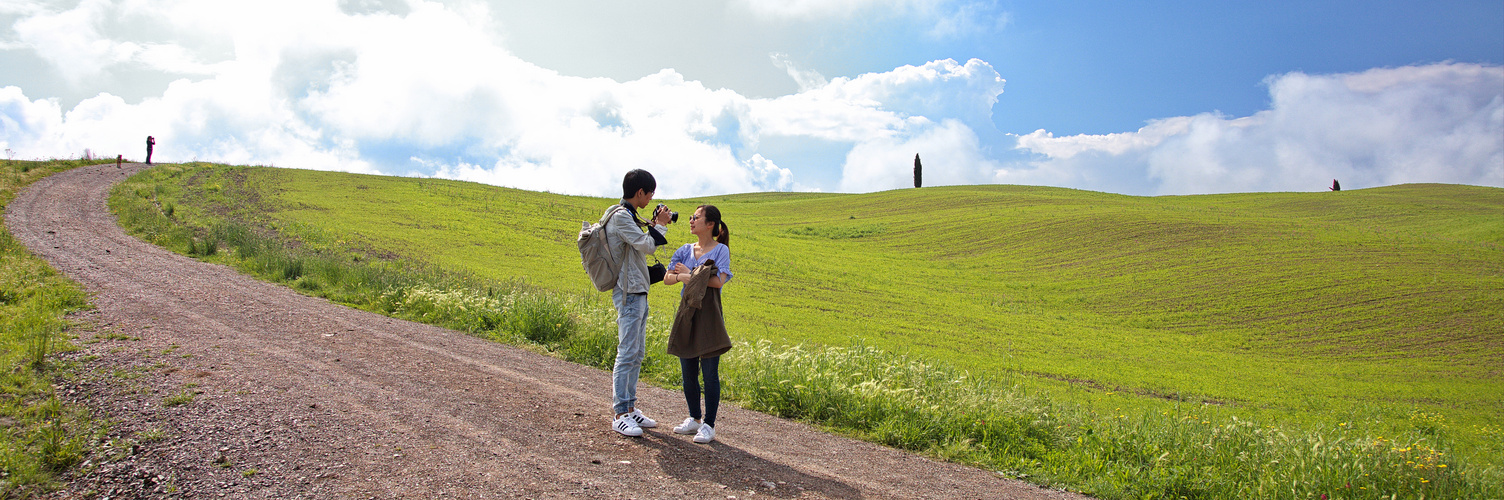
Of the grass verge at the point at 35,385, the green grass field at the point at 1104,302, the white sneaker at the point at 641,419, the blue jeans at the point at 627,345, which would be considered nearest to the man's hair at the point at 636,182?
the blue jeans at the point at 627,345

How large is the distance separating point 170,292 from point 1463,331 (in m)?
31.6

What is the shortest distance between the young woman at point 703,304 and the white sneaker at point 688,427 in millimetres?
188

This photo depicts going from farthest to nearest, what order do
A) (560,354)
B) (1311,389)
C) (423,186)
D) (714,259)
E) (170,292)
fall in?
(423,186) < (1311,389) < (170,292) < (560,354) < (714,259)

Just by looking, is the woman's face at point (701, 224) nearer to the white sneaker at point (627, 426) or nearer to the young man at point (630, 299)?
the young man at point (630, 299)

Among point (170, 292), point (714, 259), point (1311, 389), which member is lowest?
point (1311, 389)

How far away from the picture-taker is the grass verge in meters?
4.55

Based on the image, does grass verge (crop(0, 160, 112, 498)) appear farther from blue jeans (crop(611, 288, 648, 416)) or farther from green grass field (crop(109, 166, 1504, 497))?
green grass field (crop(109, 166, 1504, 497))

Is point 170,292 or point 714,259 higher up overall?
point 714,259

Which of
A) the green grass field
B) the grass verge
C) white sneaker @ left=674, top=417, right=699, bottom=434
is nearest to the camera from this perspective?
the grass verge

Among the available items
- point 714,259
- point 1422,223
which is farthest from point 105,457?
point 1422,223

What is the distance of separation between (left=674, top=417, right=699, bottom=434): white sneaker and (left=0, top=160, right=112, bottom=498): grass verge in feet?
13.3

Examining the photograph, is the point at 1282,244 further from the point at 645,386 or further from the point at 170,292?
the point at 170,292

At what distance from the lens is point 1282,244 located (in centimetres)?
3228

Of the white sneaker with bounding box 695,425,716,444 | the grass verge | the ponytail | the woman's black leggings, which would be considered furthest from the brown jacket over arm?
the grass verge
